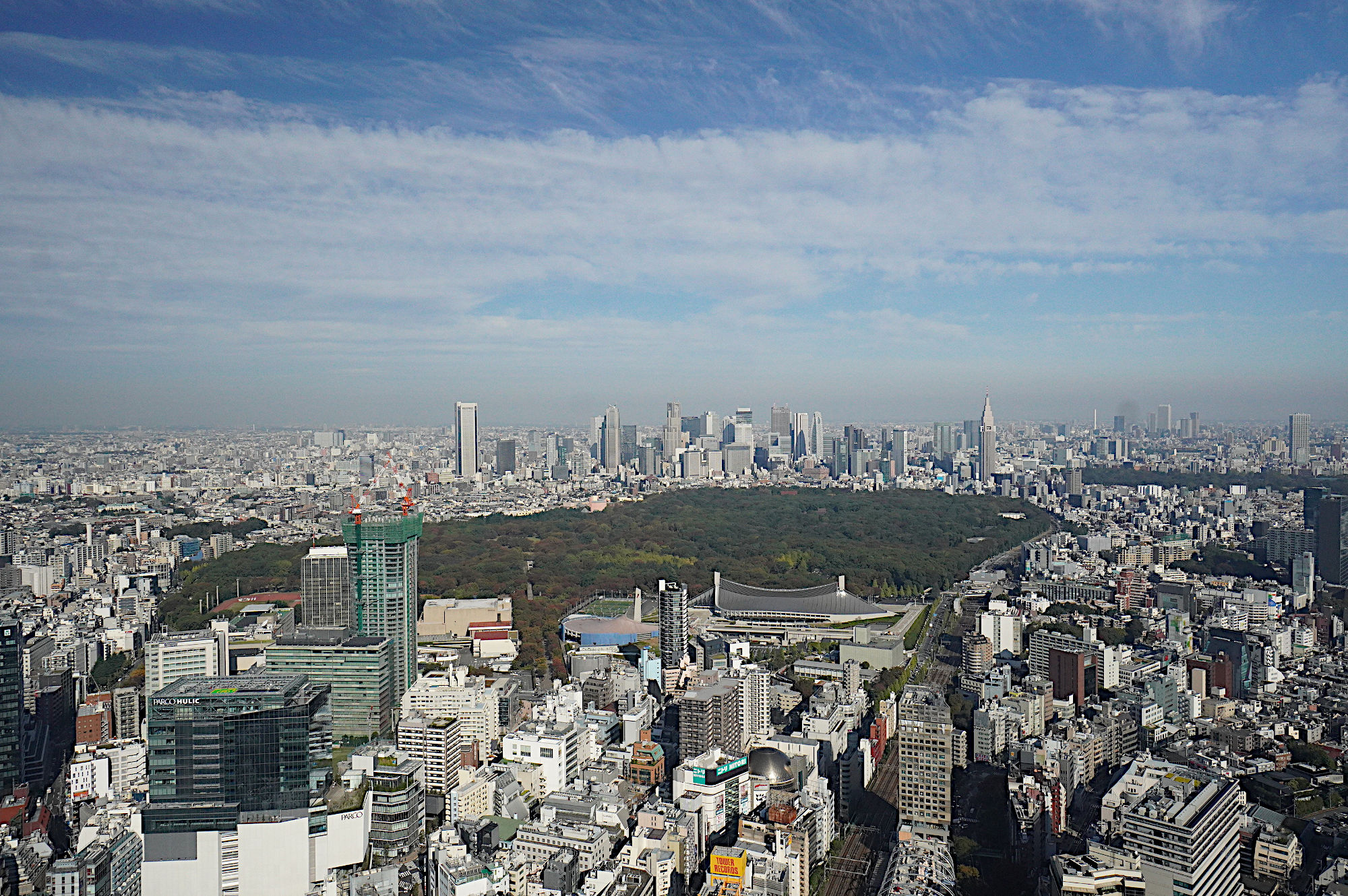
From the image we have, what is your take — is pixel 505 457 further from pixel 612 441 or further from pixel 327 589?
pixel 327 589

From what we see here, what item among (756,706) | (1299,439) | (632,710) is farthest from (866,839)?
(1299,439)

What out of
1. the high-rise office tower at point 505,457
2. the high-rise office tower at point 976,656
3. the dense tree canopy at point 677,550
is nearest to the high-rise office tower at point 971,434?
the dense tree canopy at point 677,550

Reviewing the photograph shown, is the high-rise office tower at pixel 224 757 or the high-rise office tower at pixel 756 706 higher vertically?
the high-rise office tower at pixel 224 757

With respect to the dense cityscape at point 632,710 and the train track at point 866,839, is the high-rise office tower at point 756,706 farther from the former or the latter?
the train track at point 866,839

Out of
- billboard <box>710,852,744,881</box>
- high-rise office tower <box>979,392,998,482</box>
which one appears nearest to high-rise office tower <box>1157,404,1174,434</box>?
high-rise office tower <box>979,392,998,482</box>

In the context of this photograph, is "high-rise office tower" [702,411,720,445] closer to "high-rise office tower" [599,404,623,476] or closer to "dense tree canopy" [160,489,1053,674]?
"high-rise office tower" [599,404,623,476]
